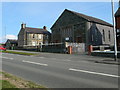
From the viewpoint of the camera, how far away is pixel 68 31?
41.6 meters

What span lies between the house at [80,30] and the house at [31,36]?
16236 mm

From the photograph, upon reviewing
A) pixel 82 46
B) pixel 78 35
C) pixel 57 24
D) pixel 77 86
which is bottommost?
pixel 77 86

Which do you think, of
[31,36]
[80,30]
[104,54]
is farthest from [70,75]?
[31,36]

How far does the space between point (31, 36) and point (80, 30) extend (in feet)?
89.7

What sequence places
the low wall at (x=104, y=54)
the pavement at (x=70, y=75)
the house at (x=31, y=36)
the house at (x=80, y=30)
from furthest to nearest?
1. the house at (x=31, y=36)
2. the house at (x=80, y=30)
3. the low wall at (x=104, y=54)
4. the pavement at (x=70, y=75)

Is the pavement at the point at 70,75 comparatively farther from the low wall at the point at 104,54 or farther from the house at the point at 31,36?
the house at the point at 31,36

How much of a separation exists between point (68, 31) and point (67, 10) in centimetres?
602

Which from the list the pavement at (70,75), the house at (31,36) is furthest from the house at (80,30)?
the pavement at (70,75)

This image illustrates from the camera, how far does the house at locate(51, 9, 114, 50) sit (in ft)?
123

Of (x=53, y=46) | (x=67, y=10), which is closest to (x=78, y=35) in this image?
(x=67, y=10)

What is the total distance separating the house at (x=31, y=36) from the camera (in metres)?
59.5

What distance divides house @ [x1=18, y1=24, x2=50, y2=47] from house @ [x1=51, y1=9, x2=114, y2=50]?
16236 mm

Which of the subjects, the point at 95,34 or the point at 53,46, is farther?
the point at 95,34

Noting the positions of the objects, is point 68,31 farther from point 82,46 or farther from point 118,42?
point 118,42
